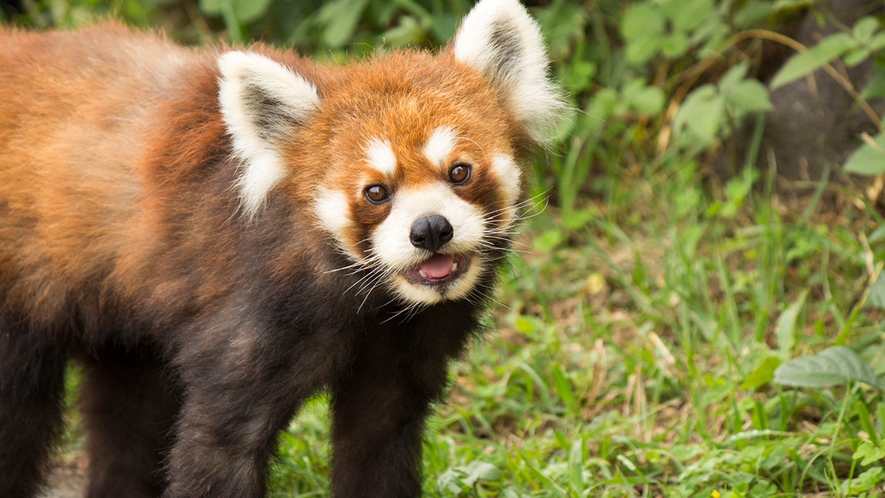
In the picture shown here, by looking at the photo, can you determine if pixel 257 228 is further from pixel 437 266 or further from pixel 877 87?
pixel 877 87

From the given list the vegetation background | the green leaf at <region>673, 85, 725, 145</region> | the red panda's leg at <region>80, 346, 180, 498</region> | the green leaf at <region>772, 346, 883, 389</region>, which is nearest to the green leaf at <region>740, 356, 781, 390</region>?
the vegetation background

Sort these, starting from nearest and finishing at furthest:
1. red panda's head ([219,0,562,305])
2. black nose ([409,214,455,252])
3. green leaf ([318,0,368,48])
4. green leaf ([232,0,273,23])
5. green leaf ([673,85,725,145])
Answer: black nose ([409,214,455,252])
red panda's head ([219,0,562,305])
green leaf ([673,85,725,145])
green leaf ([318,0,368,48])
green leaf ([232,0,273,23])

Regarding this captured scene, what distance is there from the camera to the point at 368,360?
429 cm

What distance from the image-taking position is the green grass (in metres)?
4.70

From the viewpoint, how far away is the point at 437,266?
12.4 ft

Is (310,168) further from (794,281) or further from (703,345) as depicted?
(794,281)

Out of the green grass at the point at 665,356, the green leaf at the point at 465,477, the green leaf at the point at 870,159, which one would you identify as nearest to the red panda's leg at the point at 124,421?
the green grass at the point at 665,356

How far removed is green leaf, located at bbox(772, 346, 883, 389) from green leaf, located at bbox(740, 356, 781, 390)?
295 millimetres

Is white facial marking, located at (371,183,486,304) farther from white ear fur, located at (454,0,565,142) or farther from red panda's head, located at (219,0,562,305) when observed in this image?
white ear fur, located at (454,0,565,142)

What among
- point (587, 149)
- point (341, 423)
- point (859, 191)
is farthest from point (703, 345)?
point (341, 423)

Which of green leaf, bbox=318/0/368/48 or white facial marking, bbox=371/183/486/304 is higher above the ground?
green leaf, bbox=318/0/368/48

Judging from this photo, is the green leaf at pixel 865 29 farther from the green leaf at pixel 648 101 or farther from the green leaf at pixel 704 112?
the green leaf at pixel 648 101

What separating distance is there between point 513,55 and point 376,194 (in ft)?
3.07

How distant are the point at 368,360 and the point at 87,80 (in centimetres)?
176
